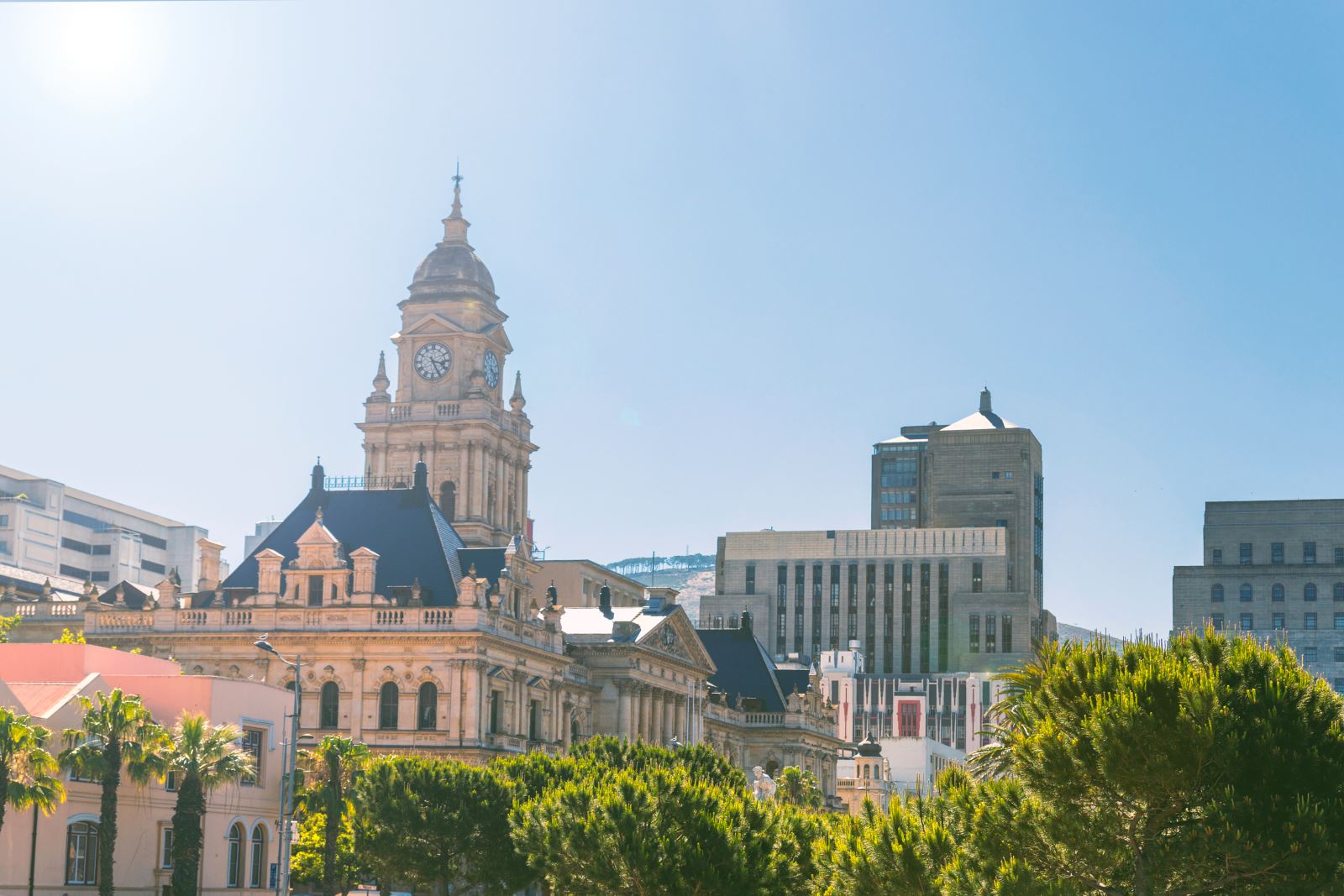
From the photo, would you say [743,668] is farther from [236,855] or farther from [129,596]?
[236,855]

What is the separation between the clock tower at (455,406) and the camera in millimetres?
136500

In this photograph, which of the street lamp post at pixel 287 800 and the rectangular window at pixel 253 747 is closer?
the street lamp post at pixel 287 800

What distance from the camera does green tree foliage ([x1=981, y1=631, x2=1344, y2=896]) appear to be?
4262 centimetres

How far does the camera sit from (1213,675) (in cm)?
4409

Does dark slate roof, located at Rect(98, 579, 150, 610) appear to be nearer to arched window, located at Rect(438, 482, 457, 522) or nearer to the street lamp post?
arched window, located at Rect(438, 482, 457, 522)

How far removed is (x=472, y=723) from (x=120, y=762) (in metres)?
→ 32.3

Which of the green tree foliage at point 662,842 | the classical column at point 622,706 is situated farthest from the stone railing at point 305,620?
the green tree foliage at point 662,842

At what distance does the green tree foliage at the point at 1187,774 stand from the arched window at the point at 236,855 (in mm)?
37569

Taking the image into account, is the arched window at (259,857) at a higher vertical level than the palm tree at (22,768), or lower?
lower

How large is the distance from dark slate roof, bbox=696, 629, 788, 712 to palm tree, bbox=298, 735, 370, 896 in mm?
68906

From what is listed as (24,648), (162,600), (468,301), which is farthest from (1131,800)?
(468,301)

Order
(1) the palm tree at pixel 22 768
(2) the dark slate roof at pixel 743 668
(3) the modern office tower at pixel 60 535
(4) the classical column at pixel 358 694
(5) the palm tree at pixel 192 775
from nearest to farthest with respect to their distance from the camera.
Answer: (1) the palm tree at pixel 22 768 → (5) the palm tree at pixel 192 775 → (4) the classical column at pixel 358 694 → (2) the dark slate roof at pixel 743 668 → (3) the modern office tower at pixel 60 535

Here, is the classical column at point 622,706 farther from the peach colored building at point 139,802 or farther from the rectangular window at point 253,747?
the rectangular window at point 253,747

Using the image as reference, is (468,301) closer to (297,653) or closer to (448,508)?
(448,508)
